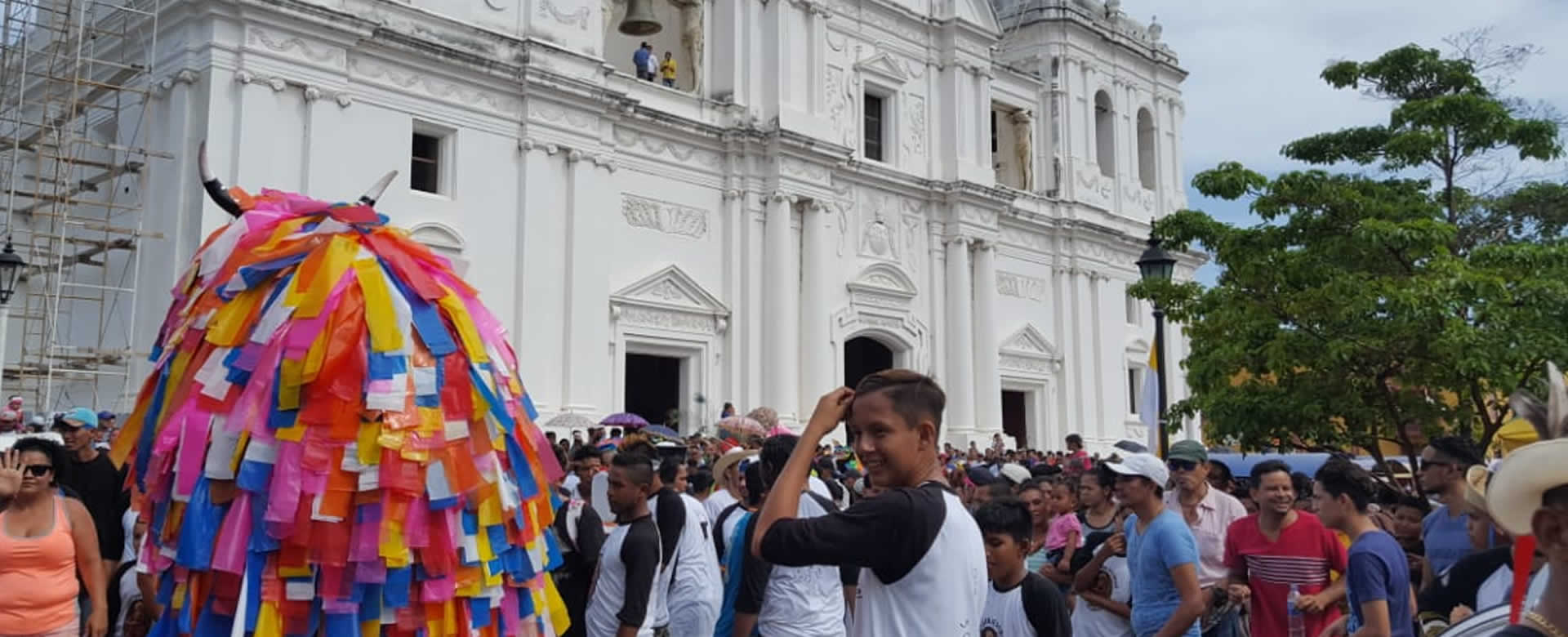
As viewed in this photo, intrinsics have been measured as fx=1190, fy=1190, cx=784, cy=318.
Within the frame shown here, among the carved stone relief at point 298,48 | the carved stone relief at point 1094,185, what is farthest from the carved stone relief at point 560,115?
the carved stone relief at point 1094,185

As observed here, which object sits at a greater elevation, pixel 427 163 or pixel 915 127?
pixel 915 127

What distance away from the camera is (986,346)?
2616 centimetres

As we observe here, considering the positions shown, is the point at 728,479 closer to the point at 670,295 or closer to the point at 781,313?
the point at 670,295

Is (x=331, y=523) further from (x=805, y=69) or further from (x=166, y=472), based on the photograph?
(x=805, y=69)

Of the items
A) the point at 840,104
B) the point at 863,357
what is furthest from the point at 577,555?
the point at 863,357

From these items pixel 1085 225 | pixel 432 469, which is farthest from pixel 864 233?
pixel 432 469

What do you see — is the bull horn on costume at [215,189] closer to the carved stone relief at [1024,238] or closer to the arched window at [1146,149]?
the carved stone relief at [1024,238]

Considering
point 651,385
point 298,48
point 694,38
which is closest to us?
point 298,48

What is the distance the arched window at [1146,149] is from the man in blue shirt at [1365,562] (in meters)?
28.3

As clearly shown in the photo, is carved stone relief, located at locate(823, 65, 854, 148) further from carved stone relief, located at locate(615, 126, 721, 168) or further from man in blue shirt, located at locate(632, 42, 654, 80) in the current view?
man in blue shirt, located at locate(632, 42, 654, 80)

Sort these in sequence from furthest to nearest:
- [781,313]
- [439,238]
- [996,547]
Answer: [781,313] < [439,238] < [996,547]

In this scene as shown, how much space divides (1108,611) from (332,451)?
12.2ft

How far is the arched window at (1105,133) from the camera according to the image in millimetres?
30875

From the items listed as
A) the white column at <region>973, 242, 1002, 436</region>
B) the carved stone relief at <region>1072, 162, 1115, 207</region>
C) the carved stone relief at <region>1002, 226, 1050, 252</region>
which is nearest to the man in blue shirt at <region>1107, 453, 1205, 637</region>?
the white column at <region>973, 242, 1002, 436</region>
